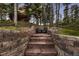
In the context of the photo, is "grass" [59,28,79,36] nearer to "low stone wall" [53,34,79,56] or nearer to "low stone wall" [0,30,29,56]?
"low stone wall" [53,34,79,56]

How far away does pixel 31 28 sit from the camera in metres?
2.34

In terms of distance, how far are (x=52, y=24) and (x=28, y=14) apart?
35 centimetres

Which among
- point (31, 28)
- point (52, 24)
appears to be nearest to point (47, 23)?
point (52, 24)

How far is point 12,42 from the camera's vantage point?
2314 millimetres

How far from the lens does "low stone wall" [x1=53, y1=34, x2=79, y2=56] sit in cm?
228

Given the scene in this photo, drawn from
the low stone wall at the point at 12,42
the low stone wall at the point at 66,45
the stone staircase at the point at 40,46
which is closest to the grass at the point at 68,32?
the low stone wall at the point at 66,45

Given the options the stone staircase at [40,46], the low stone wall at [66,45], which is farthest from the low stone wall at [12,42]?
the low stone wall at [66,45]

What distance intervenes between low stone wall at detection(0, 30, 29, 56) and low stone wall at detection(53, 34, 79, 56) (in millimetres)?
420

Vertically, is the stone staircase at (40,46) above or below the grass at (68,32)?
below

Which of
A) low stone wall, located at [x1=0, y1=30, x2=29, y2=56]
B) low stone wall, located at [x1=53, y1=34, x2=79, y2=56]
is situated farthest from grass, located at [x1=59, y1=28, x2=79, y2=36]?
low stone wall, located at [x1=0, y1=30, x2=29, y2=56]

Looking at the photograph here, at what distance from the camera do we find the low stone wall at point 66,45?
228 centimetres

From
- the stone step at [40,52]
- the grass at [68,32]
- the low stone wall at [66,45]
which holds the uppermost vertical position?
the grass at [68,32]

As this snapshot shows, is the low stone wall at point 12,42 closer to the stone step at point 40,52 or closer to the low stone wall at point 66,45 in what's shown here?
the stone step at point 40,52

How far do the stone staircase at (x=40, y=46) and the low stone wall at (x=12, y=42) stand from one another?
76 millimetres
